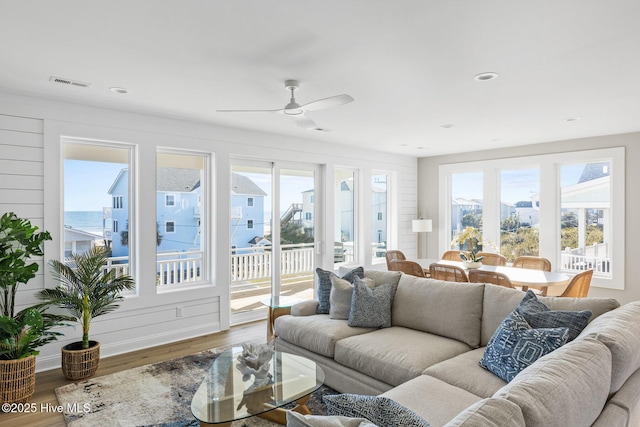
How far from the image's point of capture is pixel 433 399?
207cm

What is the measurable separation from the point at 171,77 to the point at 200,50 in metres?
0.64

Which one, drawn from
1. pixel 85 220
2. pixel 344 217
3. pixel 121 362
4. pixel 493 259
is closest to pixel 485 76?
pixel 493 259

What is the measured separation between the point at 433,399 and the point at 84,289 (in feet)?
10.2

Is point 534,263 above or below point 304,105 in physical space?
below

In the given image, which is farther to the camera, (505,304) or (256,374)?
(505,304)

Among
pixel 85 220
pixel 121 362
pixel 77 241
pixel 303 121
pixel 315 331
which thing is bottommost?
pixel 121 362

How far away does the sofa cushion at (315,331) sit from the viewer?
3162mm

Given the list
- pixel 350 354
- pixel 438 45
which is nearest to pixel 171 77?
pixel 438 45

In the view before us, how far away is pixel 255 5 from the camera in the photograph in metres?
2.01

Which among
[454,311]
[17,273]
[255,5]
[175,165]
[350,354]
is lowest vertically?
[350,354]

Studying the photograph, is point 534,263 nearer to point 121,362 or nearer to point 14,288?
point 121,362

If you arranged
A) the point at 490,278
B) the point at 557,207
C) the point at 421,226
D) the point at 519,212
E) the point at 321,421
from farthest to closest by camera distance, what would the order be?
→ the point at 421,226 → the point at 519,212 → the point at 557,207 → the point at 490,278 → the point at 321,421

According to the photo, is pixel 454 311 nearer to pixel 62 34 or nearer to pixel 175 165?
pixel 62 34

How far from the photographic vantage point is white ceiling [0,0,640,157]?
6.80 ft
